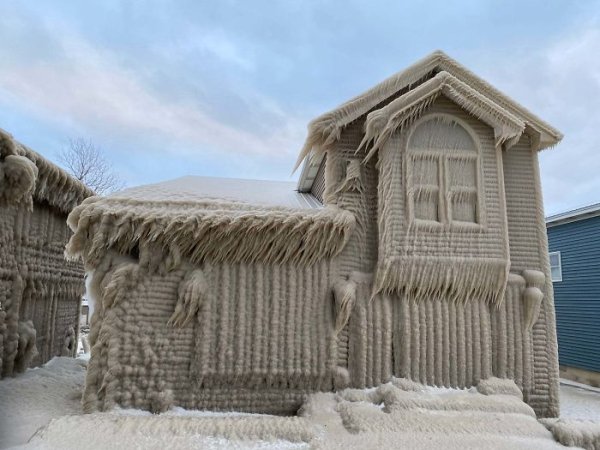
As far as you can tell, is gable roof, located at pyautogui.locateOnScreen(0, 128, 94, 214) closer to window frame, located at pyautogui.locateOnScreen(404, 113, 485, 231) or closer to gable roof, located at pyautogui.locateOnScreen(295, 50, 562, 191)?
gable roof, located at pyautogui.locateOnScreen(295, 50, 562, 191)

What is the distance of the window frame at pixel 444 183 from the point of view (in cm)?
521

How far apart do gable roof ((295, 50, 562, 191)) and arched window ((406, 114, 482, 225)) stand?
68 cm

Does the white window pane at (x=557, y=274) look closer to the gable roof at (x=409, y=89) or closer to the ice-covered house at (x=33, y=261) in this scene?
the gable roof at (x=409, y=89)

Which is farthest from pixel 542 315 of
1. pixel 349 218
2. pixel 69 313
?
pixel 69 313

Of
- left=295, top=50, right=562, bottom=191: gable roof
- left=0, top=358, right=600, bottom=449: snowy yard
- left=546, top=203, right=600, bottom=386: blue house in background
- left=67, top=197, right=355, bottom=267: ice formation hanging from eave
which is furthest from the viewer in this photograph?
left=546, top=203, right=600, bottom=386: blue house in background

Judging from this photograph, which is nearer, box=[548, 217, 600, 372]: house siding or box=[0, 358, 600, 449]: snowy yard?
box=[0, 358, 600, 449]: snowy yard

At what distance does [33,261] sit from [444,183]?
21.8ft

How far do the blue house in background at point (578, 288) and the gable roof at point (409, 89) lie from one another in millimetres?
5520

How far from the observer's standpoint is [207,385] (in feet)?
15.8

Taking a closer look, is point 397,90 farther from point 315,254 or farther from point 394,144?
point 315,254

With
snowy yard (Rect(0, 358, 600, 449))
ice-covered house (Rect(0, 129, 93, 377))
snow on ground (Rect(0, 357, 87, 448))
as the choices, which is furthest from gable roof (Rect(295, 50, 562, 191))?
snow on ground (Rect(0, 357, 87, 448))

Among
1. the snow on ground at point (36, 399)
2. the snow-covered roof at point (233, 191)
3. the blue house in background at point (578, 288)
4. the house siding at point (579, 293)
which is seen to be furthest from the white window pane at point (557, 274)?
the snow on ground at point (36, 399)

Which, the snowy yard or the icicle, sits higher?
the icicle

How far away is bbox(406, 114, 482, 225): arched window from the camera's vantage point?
529 centimetres
